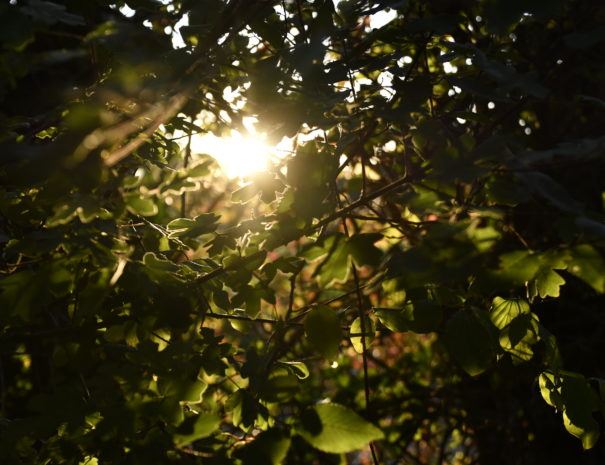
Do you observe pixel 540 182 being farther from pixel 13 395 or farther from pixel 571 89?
pixel 13 395

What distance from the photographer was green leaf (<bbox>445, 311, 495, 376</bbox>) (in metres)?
1.30

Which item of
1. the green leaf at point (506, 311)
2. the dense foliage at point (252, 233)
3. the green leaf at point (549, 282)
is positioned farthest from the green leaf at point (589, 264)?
the green leaf at point (506, 311)

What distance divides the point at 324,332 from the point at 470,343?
1.13 ft

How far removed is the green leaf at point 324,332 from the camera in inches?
48.4

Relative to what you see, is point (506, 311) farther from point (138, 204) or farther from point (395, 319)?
point (138, 204)

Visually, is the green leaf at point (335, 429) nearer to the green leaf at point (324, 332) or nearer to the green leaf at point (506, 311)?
the green leaf at point (324, 332)

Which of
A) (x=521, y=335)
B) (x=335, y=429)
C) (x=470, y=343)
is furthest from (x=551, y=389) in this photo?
(x=335, y=429)

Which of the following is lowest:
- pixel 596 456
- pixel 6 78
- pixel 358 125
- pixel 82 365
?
pixel 596 456

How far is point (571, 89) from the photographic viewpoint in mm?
3586

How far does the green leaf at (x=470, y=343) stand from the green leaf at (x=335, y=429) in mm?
385

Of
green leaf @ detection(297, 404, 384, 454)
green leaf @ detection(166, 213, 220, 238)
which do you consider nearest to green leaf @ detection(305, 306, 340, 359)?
green leaf @ detection(297, 404, 384, 454)

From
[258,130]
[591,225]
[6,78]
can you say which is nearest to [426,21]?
[258,130]

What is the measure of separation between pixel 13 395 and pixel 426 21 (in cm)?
386

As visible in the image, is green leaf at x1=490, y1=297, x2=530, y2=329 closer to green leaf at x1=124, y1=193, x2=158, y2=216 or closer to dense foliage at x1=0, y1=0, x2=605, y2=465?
dense foliage at x1=0, y1=0, x2=605, y2=465
